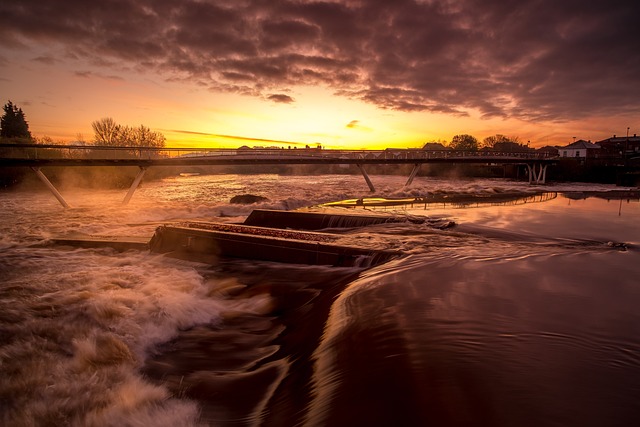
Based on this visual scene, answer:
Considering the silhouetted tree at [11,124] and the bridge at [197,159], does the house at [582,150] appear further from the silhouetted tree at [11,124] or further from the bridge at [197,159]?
the silhouetted tree at [11,124]

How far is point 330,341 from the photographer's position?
3701 mm

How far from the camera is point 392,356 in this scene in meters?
3.13

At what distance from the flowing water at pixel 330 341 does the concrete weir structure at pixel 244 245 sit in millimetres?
425

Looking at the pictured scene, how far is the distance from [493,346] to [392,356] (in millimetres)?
1051

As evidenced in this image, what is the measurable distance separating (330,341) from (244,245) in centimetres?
509

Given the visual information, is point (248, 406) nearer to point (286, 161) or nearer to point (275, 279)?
point (275, 279)

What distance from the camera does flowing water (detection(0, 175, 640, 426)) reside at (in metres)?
2.53

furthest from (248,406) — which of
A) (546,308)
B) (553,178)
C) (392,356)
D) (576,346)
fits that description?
(553,178)

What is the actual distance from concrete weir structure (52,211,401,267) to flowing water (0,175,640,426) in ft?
1.39

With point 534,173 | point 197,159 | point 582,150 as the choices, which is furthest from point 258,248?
point 582,150

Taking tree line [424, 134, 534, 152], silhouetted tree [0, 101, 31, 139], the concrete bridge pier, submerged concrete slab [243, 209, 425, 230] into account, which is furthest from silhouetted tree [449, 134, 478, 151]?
silhouetted tree [0, 101, 31, 139]

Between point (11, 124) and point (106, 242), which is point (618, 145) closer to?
point (106, 242)

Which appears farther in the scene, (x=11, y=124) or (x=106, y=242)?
(x=11, y=124)

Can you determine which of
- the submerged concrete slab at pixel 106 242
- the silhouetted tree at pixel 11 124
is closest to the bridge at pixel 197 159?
the submerged concrete slab at pixel 106 242
